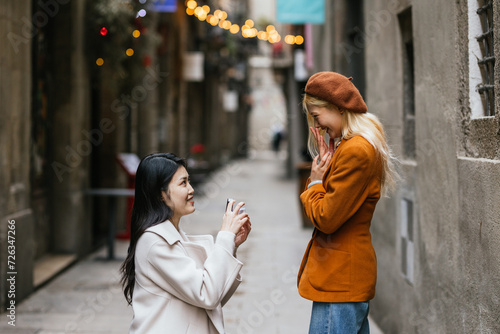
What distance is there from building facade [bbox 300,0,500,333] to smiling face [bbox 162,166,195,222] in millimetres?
1521

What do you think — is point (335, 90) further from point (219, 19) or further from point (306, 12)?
point (219, 19)

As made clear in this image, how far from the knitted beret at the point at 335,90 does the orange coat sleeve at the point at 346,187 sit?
7.8 inches

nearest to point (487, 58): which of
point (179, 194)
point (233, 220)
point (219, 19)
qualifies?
point (233, 220)

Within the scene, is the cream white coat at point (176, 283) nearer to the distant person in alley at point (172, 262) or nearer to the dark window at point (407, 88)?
the distant person in alley at point (172, 262)

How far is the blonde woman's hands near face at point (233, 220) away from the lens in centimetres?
260

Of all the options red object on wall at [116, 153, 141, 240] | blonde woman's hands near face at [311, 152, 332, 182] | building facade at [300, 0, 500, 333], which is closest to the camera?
blonde woman's hands near face at [311, 152, 332, 182]

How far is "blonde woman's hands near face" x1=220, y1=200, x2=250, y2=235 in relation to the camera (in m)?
2.60

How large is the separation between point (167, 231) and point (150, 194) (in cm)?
19

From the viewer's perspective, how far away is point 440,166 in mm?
3928

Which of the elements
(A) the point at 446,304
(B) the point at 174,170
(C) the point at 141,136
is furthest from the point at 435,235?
(C) the point at 141,136

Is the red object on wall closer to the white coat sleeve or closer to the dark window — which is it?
the dark window

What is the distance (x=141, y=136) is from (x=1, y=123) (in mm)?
7579

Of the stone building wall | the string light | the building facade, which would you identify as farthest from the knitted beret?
the string light

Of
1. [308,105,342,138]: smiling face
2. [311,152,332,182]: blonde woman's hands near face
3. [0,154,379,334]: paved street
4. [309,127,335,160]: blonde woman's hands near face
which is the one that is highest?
[308,105,342,138]: smiling face
